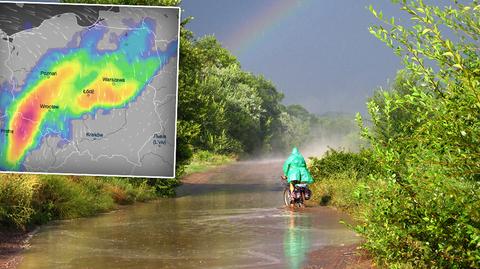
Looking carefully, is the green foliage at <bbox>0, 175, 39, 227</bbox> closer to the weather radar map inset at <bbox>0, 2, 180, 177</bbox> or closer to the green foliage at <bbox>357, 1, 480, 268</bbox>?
the weather radar map inset at <bbox>0, 2, 180, 177</bbox>

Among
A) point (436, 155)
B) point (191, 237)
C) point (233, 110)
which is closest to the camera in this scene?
point (436, 155)

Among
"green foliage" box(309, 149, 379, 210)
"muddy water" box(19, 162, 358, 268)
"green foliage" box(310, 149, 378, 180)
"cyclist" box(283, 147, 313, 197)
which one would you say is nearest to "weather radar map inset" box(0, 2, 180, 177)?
"muddy water" box(19, 162, 358, 268)

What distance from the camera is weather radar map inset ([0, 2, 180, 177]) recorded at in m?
11.0

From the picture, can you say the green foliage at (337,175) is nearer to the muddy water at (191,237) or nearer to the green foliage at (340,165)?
the green foliage at (340,165)

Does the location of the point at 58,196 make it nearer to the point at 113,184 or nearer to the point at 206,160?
the point at 113,184

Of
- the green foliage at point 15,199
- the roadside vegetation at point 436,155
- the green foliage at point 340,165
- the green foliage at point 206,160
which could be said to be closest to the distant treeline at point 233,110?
the green foliage at point 206,160

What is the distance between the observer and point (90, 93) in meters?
11.0

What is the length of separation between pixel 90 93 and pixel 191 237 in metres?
5.47

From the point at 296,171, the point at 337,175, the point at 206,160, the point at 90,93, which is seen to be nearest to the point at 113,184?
the point at 296,171

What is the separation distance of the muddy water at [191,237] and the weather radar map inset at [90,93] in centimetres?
200

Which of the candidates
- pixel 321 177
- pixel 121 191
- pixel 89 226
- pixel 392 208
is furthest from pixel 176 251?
pixel 321 177

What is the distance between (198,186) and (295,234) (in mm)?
19428

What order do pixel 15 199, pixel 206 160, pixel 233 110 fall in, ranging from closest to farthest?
pixel 15 199, pixel 206 160, pixel 233 110

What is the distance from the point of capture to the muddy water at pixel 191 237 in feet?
39.5
